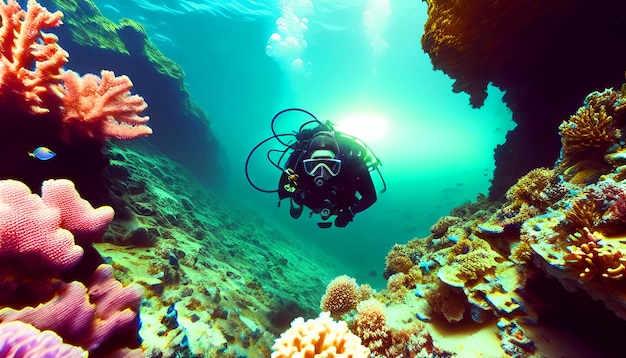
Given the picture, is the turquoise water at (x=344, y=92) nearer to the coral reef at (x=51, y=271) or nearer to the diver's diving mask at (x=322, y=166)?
the diver's diving mask at (x=322, y=166)

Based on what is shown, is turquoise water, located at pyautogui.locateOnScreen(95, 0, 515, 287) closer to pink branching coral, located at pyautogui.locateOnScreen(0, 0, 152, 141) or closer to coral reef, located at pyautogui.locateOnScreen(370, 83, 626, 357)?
coral reef, located at pyautogui.locateOnScreen(370, 83, 626, 357)

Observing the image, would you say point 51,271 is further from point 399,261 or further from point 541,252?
point 399,261

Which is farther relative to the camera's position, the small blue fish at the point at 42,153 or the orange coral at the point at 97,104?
the orange coral at the point at 97,104

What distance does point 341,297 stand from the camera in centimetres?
398

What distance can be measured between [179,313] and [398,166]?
225 ft

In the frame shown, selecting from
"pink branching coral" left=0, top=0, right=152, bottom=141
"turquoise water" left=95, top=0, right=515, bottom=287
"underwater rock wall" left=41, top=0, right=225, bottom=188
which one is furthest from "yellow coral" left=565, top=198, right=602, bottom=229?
"underwater rock wall" left=41, top=0, right=225, bottom=188

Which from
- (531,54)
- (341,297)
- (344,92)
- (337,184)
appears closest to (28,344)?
(341,297)

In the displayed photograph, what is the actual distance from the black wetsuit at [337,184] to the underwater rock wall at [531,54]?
2889mm

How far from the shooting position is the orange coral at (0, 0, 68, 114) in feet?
9.02

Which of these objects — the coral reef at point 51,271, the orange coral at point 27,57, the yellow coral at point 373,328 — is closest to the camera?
the coral reef at point 51,271

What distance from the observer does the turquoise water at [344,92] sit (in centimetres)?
2669

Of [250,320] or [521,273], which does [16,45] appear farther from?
[521,273]

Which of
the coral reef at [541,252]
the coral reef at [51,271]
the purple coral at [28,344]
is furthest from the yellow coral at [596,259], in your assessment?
the coral reef at [51,271]

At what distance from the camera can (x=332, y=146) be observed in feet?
15.5
